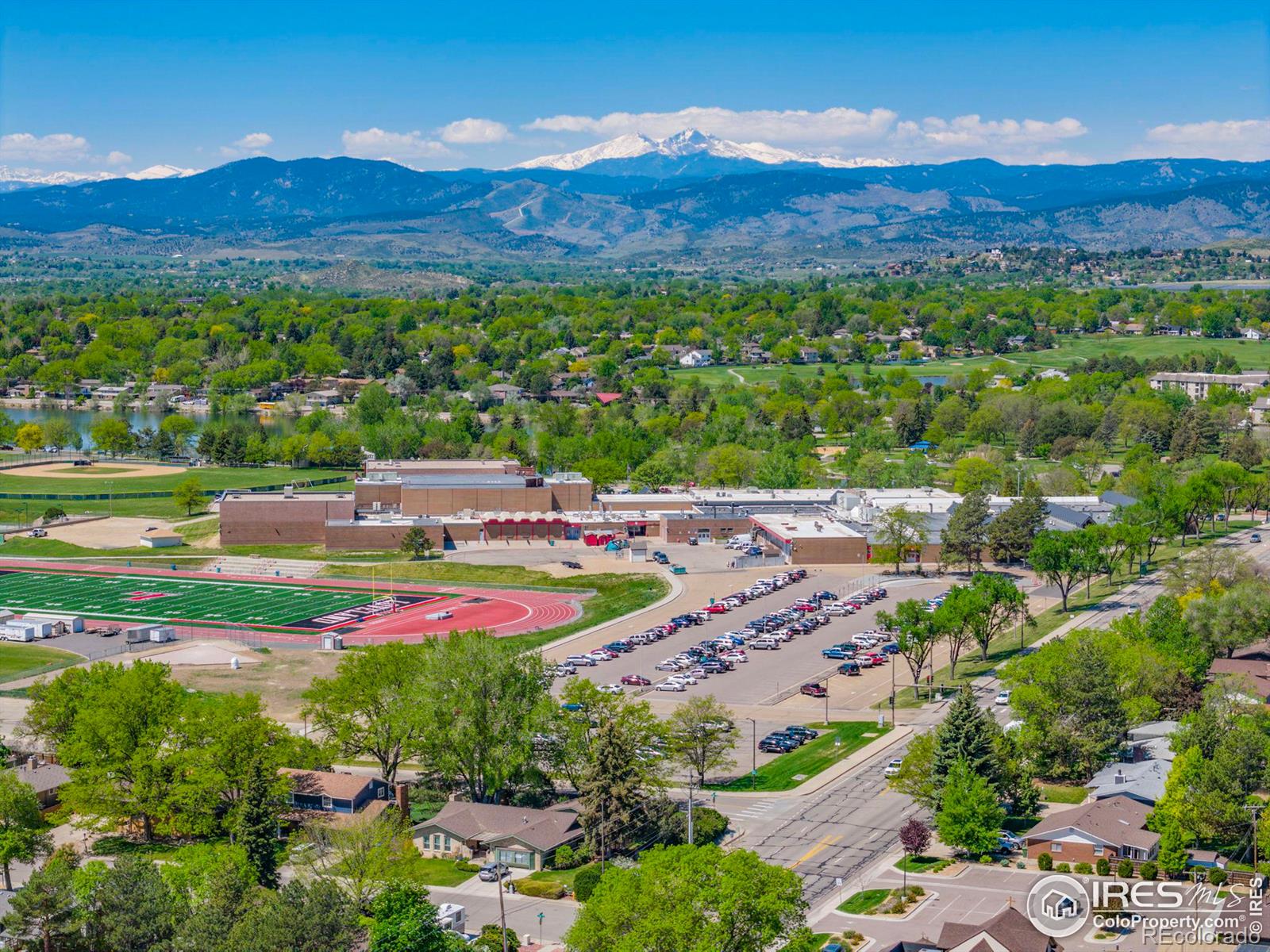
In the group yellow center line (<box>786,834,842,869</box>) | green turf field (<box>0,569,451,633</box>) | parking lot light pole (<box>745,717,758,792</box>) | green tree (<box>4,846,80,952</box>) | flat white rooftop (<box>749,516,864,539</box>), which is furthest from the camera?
flat white rooftop (<box>749,516,864,539</box>)

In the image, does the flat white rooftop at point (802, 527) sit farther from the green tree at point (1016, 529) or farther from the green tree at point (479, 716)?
the green tree at point (479, 716)

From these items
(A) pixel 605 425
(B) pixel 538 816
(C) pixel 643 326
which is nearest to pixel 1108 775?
(B) pixel 538 816

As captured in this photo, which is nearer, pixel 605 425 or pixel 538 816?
pixel 538 816

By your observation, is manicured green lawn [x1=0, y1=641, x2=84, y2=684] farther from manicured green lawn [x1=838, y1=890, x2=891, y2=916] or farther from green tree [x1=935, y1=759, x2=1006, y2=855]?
green tree [x1=935, y1=759, x2=1006, y2=855]

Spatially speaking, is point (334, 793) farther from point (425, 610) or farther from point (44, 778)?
point (425, 610)

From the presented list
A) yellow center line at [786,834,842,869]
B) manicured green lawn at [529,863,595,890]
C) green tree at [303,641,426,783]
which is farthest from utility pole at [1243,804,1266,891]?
green tree at [303,641,426,783]

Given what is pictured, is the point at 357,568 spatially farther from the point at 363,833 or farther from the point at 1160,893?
the point at 1160,893

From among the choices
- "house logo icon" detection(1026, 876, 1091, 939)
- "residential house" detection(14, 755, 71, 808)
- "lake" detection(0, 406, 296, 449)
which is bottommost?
"lake" detection(0, 406, 296, 449)
